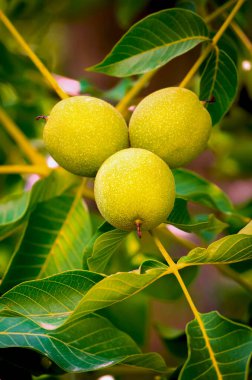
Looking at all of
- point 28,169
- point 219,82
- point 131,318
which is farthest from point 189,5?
point 131,318

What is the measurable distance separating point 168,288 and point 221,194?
28 centimetres

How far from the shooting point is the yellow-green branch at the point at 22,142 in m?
1.42

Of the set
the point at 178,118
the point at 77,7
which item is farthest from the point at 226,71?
the point at 77,7

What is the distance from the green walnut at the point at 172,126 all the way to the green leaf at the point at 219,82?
175 mm

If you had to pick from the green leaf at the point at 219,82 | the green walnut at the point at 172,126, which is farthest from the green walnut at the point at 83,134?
the green leaf at the point at 219,82

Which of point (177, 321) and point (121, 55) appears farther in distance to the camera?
point (177, 321)

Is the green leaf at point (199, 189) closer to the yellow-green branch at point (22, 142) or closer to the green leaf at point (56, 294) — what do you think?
the yellow-green branch at point (22, 142)

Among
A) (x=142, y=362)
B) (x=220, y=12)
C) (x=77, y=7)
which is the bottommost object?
(x=142, y=362)

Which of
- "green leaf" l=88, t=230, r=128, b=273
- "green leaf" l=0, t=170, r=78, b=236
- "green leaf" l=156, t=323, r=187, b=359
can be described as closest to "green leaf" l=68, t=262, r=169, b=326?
A: "green leaf" l=88, t=230, r=128, b=273

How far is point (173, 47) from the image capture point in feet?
3.64

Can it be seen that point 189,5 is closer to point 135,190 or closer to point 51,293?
point 135,190

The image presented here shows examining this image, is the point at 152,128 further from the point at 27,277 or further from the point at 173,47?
the point at 27,277

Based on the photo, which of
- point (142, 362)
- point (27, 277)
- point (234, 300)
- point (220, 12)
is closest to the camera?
point (142, 362)

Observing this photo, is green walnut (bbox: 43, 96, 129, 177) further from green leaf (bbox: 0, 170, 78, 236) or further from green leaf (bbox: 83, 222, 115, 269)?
green leaf (bbox: 0, 170, 78, 236)
